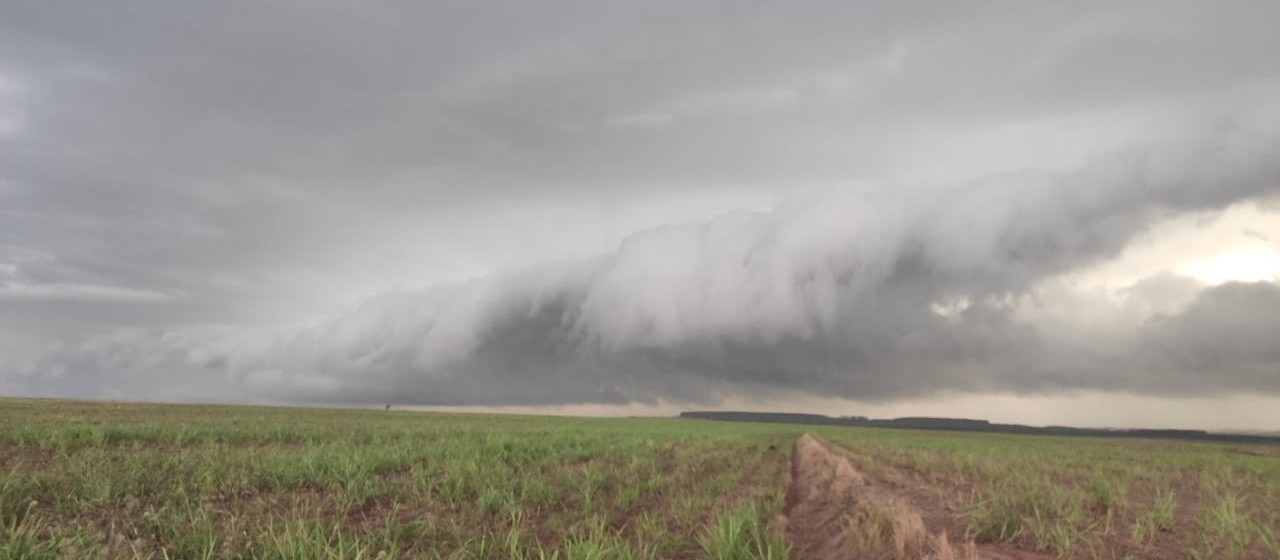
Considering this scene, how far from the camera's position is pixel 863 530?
8.04m

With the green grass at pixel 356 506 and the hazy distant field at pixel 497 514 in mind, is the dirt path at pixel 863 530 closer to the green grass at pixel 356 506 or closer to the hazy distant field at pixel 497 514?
the hazy distant field at pixel 497 514

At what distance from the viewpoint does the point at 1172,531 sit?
8.84 meters

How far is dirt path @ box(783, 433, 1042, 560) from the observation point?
685 cm

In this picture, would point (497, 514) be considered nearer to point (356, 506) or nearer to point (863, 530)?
point (356, 506)

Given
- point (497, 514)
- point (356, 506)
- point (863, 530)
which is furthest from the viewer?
point (497, 514)

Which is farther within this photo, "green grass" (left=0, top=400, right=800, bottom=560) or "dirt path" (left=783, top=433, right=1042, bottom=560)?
"dirt path" (left=783, top=433, right=1042, bottom=560)

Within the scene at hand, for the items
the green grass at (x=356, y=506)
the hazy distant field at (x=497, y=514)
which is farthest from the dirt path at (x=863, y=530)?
the green grass at (x=356, y=506)

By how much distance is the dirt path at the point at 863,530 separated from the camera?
685cm

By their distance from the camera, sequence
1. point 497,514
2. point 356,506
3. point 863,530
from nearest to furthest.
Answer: point 863,530 < point 356,506 < point 497,514

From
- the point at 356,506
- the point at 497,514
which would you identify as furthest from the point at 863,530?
the point at 356,506

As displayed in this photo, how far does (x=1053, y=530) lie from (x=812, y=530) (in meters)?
3.56

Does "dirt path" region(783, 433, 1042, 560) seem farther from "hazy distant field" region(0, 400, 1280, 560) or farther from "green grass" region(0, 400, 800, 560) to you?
"green grass" region(0, 400, 800, 560)

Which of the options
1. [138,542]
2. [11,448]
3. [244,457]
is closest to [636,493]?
[138,542]

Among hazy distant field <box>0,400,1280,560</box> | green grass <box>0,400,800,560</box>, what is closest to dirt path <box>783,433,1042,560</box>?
hazy distant field <box>0,400,1280,560</box>
